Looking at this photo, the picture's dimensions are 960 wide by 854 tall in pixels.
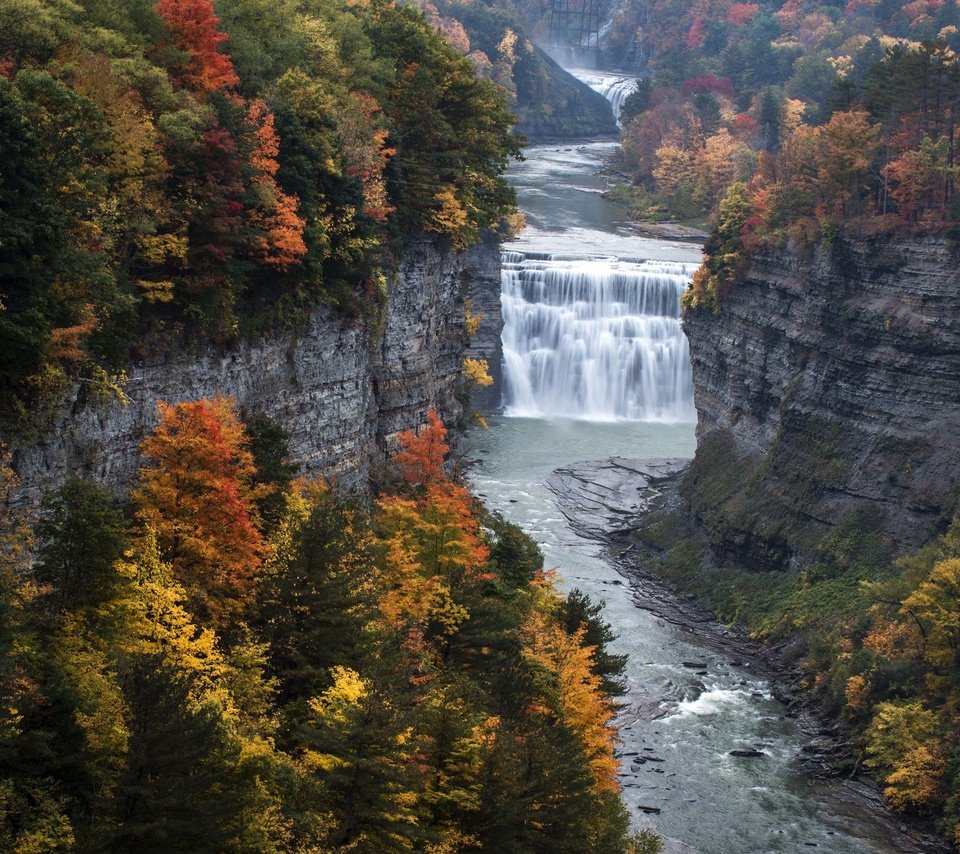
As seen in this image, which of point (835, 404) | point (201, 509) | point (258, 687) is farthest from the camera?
point (835, 404)

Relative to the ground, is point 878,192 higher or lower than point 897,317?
higher

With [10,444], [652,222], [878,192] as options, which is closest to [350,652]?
[10,444]

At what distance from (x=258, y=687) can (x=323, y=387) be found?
19.1 m

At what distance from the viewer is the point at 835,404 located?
83062 millimetres

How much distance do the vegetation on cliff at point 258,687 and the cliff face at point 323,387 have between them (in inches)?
48.1

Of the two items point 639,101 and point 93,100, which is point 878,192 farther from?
point 639,101

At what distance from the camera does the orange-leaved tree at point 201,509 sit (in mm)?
39594

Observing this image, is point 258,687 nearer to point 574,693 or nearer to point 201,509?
point 201,509

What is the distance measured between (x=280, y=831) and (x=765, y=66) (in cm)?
17227

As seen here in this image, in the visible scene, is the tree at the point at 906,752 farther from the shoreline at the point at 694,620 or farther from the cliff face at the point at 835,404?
the cliff face at the point at 835,404

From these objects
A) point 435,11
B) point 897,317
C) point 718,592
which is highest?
point 435,11

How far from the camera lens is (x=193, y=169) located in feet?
153

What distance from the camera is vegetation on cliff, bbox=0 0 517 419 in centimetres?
3819

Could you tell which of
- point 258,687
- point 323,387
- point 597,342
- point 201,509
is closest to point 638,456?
point 597,342
